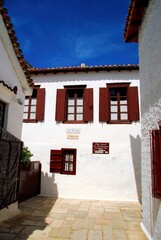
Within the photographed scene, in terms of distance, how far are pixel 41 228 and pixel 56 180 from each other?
432 cm

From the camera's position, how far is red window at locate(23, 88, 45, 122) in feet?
33.5

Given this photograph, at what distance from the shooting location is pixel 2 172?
496cm

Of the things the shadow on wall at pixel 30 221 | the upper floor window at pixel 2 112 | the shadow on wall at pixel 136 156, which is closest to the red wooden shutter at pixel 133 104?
the shadow on wall at pixel 136 156

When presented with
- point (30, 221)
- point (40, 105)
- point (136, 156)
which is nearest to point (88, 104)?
point (40, 105)

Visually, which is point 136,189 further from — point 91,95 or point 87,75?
point 87,75

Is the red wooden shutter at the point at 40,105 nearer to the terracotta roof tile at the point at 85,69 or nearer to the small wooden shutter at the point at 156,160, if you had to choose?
the terracotta roof tile at the point at 85,69

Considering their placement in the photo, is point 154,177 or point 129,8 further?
point 129,8

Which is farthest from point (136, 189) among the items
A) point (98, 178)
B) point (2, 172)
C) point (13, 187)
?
point (2, 172)

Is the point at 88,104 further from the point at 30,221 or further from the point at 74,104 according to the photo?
the point at 30,221

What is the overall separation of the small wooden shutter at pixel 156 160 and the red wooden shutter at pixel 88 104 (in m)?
5.64

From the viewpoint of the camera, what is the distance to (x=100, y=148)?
31.2ft

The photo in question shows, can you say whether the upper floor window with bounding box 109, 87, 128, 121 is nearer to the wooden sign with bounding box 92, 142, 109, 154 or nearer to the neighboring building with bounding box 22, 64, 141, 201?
the neighboring building with bounding box 22, 64, 141, 201

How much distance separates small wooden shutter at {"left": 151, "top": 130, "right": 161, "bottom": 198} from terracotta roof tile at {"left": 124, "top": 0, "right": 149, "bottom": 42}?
3598mm

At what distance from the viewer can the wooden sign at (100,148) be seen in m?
9.48
